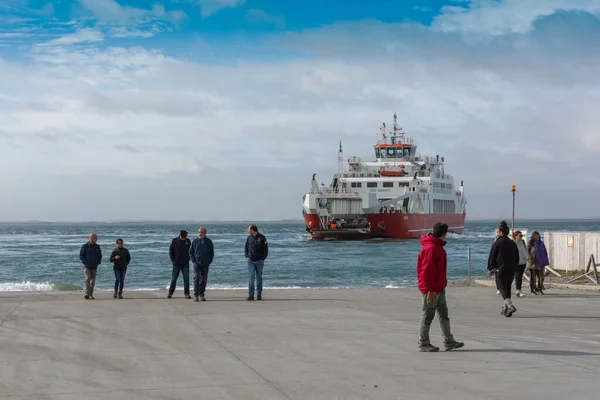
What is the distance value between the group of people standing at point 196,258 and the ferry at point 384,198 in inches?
1722

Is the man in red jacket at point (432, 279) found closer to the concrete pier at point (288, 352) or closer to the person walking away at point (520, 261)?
the concrete pier at point (288, 352)

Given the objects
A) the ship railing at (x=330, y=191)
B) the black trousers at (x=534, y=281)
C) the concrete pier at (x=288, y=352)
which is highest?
the ship railing at (x=330, y=191)

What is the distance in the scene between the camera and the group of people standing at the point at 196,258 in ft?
A: 45.3

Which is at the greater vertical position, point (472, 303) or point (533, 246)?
point (533, 246)

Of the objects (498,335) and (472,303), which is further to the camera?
(472,303)

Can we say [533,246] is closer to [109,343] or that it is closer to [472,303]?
[472,303]

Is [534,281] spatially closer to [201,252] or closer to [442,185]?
[201,252]

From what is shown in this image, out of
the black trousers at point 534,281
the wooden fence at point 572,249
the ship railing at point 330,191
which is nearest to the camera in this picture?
the black trousers at point 534,281

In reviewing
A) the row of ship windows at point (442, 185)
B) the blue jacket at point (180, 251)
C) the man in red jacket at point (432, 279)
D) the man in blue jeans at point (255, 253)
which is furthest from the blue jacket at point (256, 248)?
the row of ship windows at point (442, 185)

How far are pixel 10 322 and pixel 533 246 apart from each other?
964 centimetres

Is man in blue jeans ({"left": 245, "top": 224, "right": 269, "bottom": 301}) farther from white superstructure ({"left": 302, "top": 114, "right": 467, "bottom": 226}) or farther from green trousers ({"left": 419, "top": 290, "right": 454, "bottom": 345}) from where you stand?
white superstructure ({"left": 302, "top": 114, "right": 467, "bottom": 226})

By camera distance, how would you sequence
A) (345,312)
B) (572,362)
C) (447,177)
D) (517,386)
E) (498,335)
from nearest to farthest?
(517,386)
(572,362)
(498,335)
(345,312)
(447,177)

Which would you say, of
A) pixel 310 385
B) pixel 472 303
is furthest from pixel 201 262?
pixel 310 385

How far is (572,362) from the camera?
741cm
